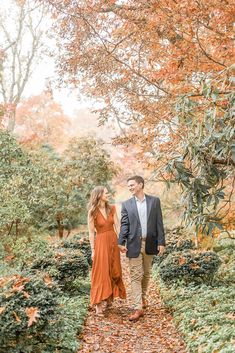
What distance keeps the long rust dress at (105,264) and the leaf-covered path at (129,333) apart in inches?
13.8

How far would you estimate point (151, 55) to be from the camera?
10.0 meters

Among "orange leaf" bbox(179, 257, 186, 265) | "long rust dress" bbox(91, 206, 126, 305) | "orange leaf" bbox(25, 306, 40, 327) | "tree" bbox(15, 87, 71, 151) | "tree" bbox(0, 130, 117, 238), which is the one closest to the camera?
"orange leaf" bbox(25, 306, 40, 327)

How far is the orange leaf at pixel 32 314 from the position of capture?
4.34 meters

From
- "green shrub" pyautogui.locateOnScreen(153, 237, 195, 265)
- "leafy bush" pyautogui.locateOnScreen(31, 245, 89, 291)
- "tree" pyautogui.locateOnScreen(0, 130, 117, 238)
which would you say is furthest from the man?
"green shrub" pyautogui.locateOnScreen(153, 237, 195, 265)

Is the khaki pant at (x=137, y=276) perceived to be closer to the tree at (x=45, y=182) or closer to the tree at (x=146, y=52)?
the tree at (x=146, y=52)

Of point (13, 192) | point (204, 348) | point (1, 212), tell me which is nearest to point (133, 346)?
point (204, 348)

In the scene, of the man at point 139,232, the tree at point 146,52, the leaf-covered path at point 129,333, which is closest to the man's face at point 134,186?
the man at point 139,232

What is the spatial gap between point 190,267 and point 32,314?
165 inches

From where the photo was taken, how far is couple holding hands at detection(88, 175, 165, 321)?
7.11m

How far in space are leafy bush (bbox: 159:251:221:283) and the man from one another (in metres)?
1.11

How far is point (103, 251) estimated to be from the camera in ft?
24.3

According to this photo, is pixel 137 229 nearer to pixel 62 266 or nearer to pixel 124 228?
pixel 124 228

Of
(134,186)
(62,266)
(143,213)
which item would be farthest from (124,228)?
(62,266)

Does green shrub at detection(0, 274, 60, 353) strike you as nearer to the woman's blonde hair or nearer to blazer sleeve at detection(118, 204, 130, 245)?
blazer sleeve at detection(118, 204, 130, 245)
